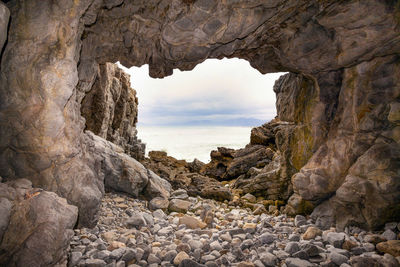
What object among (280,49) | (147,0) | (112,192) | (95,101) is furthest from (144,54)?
(95,101)

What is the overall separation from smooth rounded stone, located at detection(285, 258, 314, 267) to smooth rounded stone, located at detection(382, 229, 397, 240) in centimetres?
259

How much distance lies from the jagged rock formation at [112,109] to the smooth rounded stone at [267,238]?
37.8 feet

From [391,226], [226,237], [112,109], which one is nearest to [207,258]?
[226,237]

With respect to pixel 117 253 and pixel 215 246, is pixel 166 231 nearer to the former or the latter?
pixel 215 246

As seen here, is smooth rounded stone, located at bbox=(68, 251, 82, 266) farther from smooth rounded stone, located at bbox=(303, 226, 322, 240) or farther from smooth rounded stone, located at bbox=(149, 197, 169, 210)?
smooth rounded stone, located at bbox=(303, 226, 322, 240)

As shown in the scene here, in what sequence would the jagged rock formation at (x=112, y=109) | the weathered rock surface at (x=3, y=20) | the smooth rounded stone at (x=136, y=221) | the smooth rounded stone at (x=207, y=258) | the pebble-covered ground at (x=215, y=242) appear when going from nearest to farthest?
the weathered rock surface at (x=3, y=20), the pebble-covered ground at (x=215, y=242), the smooth rounded stone at (x=207, y=258), the smooth rounded stone at (x=136, y=221), the jagged rock formation at (x=112, y=109)

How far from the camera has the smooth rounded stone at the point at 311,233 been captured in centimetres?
653

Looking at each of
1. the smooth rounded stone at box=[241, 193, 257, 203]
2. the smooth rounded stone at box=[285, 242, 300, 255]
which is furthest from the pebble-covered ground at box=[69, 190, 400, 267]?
the smooth rounded stone at box=[241, 193, 257, 203]

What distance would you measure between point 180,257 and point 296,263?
9.27 feet

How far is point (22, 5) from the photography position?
208 inches

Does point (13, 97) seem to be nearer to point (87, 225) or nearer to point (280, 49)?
point (87, 225)

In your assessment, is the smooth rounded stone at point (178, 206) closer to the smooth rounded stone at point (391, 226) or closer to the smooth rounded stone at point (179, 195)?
→ the smooth rounded stone at point (179, 195)

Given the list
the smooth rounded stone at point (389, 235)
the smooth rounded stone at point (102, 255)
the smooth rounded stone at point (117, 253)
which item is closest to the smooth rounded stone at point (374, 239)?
the smooth rounded stone at point (389, 235)

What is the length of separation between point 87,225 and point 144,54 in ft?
20.7
